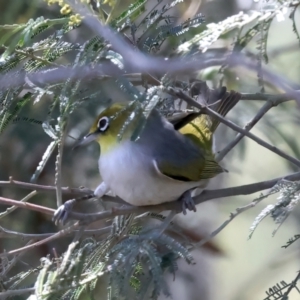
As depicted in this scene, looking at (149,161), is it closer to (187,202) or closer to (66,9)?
(187,202)

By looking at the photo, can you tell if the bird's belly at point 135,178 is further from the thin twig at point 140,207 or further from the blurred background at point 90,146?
the blurred background at point 90,146

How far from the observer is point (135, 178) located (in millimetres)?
2102

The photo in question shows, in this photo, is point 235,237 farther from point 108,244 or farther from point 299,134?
point 108,244

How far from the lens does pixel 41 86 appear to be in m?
1.75

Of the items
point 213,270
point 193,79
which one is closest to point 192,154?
point 193,79

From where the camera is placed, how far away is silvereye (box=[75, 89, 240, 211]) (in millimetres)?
2092

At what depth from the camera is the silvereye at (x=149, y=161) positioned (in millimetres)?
2092

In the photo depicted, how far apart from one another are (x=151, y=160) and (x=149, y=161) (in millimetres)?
13

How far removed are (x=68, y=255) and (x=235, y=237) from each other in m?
3.79

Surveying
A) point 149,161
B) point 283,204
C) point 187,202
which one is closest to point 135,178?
point 149,161

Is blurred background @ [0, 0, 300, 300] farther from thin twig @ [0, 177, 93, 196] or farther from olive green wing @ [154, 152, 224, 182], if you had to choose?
thin twig @ [0, 177, 93, 196]

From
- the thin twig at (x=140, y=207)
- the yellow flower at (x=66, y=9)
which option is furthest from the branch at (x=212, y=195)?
the yellow flower at (x=66, y=9)

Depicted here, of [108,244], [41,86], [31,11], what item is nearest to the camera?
[41,86]

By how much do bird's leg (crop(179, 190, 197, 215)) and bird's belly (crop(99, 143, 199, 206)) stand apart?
0.12 feet
